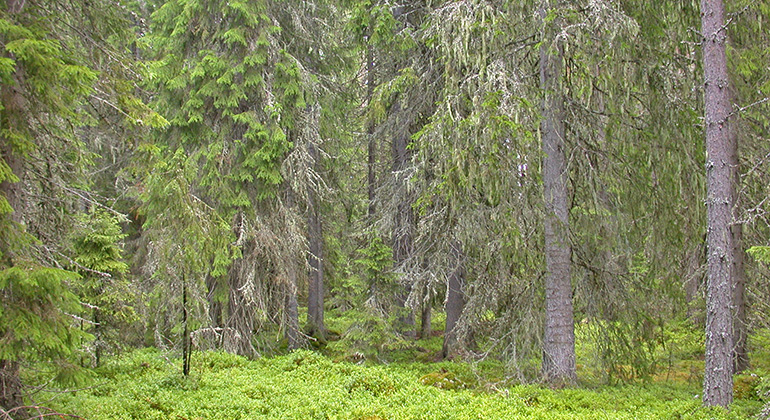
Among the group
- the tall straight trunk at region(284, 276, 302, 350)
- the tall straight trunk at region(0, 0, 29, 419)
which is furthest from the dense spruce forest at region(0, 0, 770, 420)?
the tall straight trunk at region(284, 276, 302, 350)

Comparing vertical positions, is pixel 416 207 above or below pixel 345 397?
above

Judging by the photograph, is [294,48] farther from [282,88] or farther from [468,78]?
[468,78]

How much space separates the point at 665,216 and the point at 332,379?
256 inches

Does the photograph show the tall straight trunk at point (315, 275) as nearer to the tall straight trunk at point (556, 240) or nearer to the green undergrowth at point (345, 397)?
the green undergrowth at point (345, 397)

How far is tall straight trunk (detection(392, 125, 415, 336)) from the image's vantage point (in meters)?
12.6

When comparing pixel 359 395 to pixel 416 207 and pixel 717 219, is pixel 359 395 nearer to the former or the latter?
pixel 416 207

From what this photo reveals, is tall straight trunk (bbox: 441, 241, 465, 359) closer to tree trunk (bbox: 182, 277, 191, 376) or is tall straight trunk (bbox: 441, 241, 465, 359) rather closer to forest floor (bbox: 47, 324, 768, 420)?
forest floor (bbox: 47, 324, 768, 420)

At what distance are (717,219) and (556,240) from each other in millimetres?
2366

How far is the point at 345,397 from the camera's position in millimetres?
8875

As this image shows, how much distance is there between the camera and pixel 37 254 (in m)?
6.41

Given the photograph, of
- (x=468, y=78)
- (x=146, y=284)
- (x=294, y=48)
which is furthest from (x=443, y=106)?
(x=146, y=284)

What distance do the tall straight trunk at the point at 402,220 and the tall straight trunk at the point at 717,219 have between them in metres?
6.14

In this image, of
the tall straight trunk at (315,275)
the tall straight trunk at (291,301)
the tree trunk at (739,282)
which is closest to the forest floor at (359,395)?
the tree trunk at (739,282)

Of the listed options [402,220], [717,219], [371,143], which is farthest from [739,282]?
[371,143]
